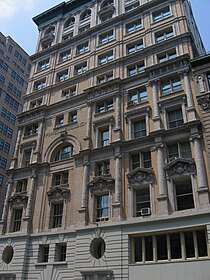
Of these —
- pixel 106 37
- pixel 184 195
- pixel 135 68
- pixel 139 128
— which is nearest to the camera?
pixel 184 195

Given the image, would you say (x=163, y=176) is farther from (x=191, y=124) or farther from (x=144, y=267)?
(x=144, y=267)

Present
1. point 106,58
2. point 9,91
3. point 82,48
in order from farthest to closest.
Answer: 1. point 9,91
2. point 82,48
3. point 106,58

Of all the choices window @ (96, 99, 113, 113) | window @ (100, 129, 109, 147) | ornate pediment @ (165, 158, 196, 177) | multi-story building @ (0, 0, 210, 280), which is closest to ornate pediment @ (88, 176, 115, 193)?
multi-story building @ (0, 0, 210, 280)

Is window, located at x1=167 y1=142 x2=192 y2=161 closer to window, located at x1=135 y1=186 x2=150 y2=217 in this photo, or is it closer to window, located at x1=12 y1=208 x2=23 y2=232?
window, located at x1=135 y1=186 x2=150 y2=217

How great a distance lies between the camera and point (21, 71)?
2687 inches

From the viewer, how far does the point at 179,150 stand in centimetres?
2520

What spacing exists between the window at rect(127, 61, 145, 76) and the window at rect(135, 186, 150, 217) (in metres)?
14.1

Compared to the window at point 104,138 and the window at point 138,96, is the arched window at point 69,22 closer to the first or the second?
the window at point 138,96

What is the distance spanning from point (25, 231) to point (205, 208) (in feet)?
59.1

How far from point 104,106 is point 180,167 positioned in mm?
12503

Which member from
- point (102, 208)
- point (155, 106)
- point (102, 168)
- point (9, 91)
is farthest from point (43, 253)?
point (9, 91)

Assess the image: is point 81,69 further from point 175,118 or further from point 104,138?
point 175,118

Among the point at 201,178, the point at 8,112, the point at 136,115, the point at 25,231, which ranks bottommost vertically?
the point at 25,231

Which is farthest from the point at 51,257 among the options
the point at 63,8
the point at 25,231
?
the point at 63,8
